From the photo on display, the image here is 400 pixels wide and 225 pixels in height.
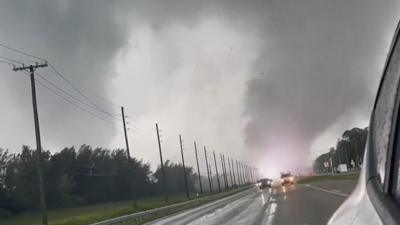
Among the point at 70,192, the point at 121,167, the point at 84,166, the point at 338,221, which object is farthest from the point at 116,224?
the point at 121,167

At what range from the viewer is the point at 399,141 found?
323 cm

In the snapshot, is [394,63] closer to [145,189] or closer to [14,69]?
[14,69]

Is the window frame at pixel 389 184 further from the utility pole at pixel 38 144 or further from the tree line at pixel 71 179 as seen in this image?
the tree line at pixel 71 179

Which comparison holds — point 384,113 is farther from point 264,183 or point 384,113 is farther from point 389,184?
point 264,183

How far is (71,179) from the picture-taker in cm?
13800

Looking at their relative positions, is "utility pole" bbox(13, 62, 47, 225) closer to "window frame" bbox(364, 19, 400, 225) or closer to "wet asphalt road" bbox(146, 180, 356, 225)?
"wet asphalt road" bbox(146, 180, 356, 225)

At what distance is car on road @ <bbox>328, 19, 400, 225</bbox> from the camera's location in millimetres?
3252

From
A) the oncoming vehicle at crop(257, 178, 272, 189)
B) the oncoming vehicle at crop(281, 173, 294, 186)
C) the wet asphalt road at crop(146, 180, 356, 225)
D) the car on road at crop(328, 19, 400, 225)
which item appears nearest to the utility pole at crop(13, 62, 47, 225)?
the wet asphalt road at crop(146, 180, 356, 225)

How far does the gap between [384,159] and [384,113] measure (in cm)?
29

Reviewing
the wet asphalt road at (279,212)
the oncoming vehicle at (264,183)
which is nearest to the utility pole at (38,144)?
the wet asphalt road at (279,212)

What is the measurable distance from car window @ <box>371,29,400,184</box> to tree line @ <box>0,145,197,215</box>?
334 feet

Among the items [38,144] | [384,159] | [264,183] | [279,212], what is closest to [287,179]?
[264,183]

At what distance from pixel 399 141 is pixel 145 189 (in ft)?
546

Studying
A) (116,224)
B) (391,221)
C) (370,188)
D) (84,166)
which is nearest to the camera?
(391,221)
